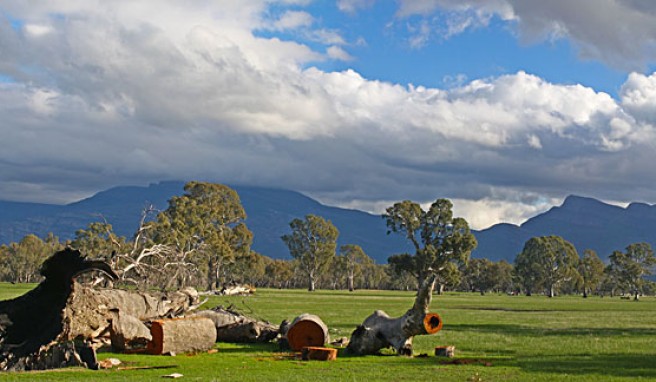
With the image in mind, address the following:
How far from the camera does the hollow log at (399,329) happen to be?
23.6 meters

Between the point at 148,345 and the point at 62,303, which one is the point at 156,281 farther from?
the point at 62,303

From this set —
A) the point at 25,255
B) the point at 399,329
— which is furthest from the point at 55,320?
the point at 25,255

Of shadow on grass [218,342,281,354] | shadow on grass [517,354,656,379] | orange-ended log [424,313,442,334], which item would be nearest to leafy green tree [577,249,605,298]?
shadow on grass [517,354,656,379]

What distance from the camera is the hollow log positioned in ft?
77.5

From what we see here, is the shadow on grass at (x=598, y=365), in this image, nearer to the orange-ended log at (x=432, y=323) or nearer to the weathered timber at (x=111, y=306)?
the orange-ended log at (x=432, y=323)

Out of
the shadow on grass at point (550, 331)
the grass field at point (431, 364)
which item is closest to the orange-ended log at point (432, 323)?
the grass field at point (431, 364)

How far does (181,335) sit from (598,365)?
1386cm

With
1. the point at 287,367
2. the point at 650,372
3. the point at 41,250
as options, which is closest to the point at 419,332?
the point at 287,367

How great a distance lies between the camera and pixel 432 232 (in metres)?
123

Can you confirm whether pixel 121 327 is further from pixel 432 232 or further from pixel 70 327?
pixel 432 232

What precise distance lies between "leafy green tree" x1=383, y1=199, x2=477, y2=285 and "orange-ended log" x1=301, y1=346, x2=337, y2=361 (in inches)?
3511

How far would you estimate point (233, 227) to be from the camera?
399 feet

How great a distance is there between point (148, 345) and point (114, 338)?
1.17 m

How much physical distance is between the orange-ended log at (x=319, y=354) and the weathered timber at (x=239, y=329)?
5632 mm
